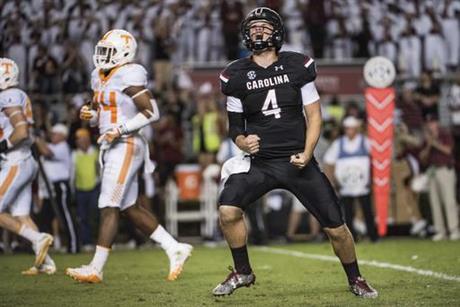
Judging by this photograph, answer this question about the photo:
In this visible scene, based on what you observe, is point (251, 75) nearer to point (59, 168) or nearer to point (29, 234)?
point (29, 234)

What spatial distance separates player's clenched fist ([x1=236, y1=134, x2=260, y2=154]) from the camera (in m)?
6.93

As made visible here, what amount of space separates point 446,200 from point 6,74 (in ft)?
25.4

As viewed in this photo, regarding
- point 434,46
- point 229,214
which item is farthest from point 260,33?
point 434,46

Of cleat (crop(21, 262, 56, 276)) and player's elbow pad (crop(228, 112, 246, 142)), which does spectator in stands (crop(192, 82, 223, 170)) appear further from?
player's elbow pad (crop(228, 112, 246, 142))

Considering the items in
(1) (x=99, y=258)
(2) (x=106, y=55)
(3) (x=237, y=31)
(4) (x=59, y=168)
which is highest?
(3) (x=237, y=31)

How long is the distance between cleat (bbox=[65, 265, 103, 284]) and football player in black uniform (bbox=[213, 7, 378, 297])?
5.29ft

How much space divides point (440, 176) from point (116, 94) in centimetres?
779

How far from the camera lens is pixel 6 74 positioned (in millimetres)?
9695

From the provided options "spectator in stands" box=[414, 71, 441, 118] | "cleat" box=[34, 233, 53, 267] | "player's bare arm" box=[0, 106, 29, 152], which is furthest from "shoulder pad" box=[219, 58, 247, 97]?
"spectator in stands" box=[414, 71, 441, 118]

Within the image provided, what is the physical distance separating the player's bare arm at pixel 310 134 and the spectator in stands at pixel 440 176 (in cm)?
851

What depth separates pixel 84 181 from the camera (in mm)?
15148

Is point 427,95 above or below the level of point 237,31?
below

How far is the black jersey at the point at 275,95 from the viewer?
6.96m

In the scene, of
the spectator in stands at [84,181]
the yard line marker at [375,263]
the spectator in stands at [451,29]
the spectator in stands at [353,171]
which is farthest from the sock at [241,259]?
the spectator in stands at [451,29]
